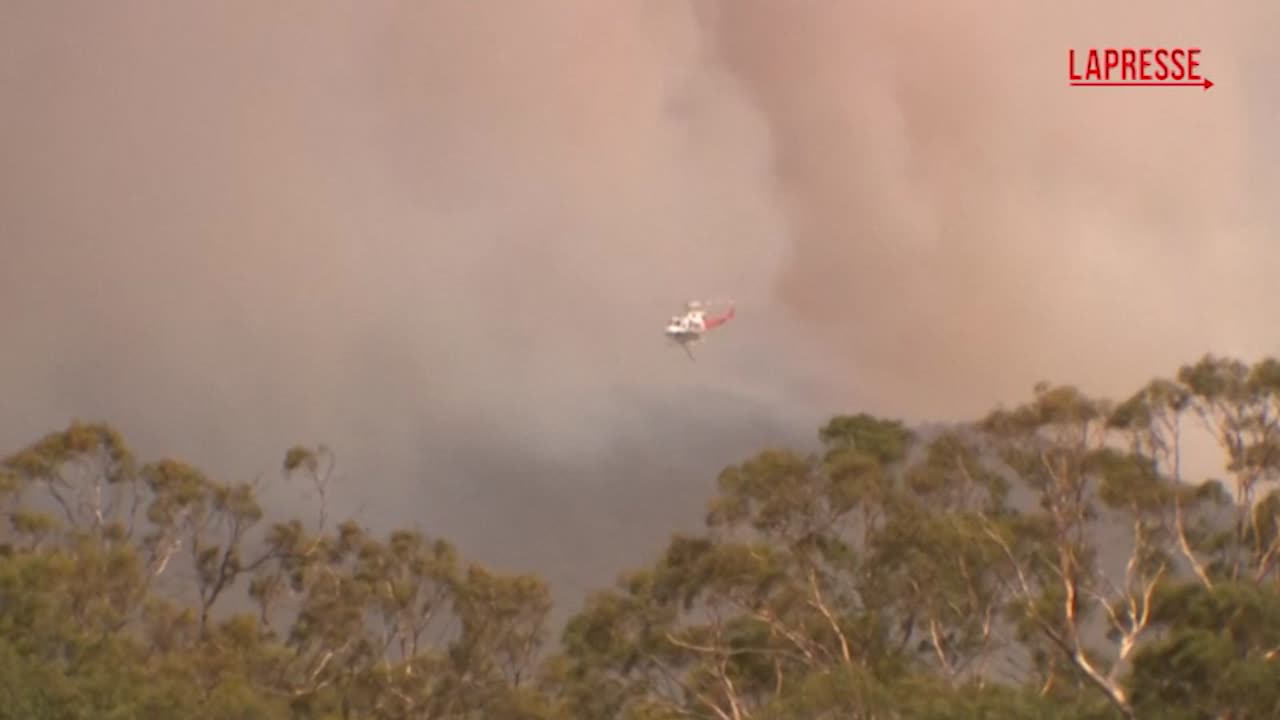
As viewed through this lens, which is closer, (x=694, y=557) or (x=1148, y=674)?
(x=1148, y=674)

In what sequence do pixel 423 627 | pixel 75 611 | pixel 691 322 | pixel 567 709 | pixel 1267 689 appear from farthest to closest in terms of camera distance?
pixel 691 322 < pixel 423 627 < pixel 567 709 < pixel 75 611 < pixel 1267 689

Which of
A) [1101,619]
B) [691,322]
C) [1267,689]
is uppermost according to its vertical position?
[691,322]

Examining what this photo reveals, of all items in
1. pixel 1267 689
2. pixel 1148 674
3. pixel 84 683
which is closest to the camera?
pixel 1267 689

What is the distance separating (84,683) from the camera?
121 ft

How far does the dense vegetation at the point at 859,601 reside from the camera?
3522 centimetres

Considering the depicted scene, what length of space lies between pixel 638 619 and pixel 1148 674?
15089mm

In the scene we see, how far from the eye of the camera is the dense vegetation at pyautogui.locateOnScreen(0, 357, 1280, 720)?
35.2 metres

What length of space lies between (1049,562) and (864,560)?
540 centimetres

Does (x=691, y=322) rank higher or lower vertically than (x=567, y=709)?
higher

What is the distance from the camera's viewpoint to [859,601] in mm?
42719

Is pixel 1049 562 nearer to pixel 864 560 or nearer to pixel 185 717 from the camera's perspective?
pixel 864 560

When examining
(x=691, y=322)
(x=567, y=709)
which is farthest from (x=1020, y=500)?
(x=691, y=322)

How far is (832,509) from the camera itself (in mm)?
41906

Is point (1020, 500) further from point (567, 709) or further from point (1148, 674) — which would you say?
point (567, 709)
